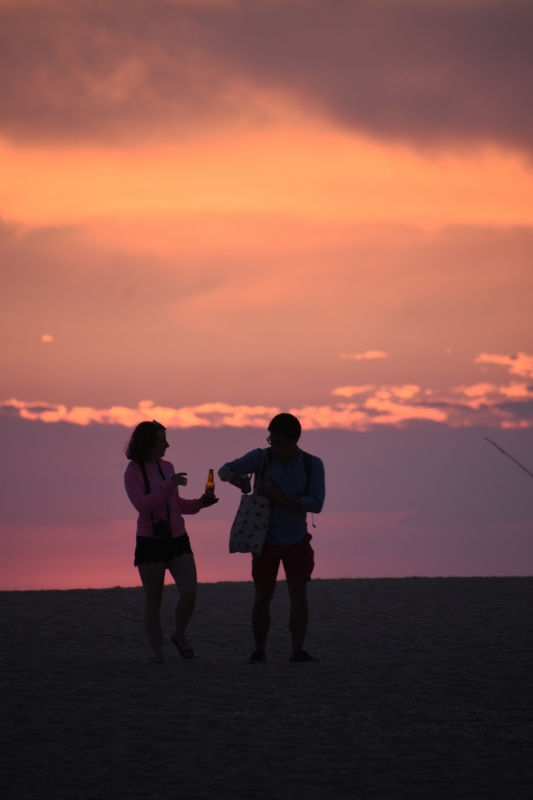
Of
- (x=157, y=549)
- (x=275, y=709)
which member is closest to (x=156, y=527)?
(x=157, y=549)

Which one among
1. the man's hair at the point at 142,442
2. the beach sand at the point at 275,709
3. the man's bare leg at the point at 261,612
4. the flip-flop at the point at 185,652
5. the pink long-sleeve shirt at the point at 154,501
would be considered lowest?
the beach sand at the point at 275,709

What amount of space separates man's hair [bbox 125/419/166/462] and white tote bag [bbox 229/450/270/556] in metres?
0.92

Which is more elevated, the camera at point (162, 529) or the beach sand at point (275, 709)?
the camera at point (162, 529)

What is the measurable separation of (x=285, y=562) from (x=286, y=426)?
112 cm

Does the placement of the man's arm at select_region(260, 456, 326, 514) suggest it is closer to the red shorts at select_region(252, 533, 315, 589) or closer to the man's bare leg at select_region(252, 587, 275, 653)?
the red shorts at select_region(252, 533, 315, 589)

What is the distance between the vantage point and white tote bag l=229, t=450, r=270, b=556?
916 centimetres

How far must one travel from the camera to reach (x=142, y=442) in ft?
30.2

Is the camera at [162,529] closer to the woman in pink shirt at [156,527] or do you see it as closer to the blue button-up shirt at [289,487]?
the woman in pink shirt at [156,527]

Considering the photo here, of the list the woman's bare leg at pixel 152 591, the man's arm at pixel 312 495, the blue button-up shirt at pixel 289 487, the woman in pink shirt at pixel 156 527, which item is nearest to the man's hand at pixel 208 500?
the woman in pink shirt at pixel 156 527

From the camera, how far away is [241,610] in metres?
13.5

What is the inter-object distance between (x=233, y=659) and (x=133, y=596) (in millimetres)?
5482

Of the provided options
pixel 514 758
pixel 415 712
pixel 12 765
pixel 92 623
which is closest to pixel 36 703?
pixel 12 765

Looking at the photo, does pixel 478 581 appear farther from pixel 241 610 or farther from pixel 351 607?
pixel 241 610

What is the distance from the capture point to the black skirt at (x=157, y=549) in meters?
9.19
